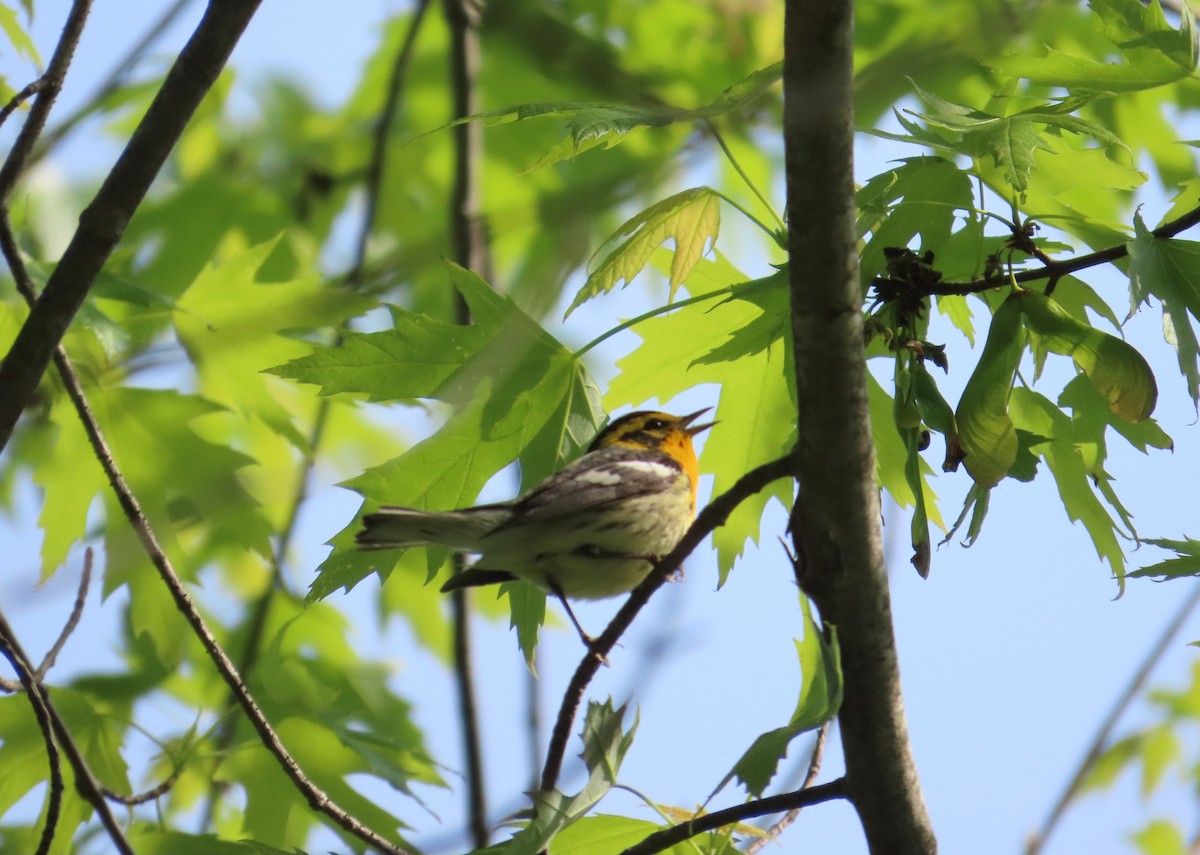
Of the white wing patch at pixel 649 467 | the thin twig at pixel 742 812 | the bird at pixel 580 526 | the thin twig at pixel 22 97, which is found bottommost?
the thin twig at pixel 742 812

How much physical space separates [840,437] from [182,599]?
186 cm

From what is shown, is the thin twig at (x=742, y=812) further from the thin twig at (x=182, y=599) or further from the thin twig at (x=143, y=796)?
the thin twig at (x=143, y=796)

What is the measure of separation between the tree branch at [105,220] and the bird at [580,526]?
86cm

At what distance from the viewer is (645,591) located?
2.50 metres

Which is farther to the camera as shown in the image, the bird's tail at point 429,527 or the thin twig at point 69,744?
Answer: the thin twig at point 69,744

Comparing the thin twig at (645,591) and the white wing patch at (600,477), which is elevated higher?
the white wing patch at (600,477)

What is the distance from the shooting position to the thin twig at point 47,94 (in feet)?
9.75

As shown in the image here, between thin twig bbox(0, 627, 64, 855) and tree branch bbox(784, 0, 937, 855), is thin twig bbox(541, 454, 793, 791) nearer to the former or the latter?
tree branch bbox(784, 0, 937, 855)

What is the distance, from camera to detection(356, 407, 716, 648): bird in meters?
3.25

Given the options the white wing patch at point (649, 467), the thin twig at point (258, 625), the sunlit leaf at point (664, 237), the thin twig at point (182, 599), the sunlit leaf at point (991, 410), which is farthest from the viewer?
the thin twig at point (258, 625)

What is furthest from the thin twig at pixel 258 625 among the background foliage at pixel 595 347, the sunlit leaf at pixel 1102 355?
the sunlit leaf at pixel 1102 355

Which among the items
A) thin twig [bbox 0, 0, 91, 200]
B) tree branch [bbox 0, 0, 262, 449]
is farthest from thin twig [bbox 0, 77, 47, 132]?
tree branch [bbox 0, 0, 262, 449]

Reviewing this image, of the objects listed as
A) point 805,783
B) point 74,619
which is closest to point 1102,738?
point 805,783

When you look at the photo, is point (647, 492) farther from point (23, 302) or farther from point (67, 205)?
point (67, 205)
